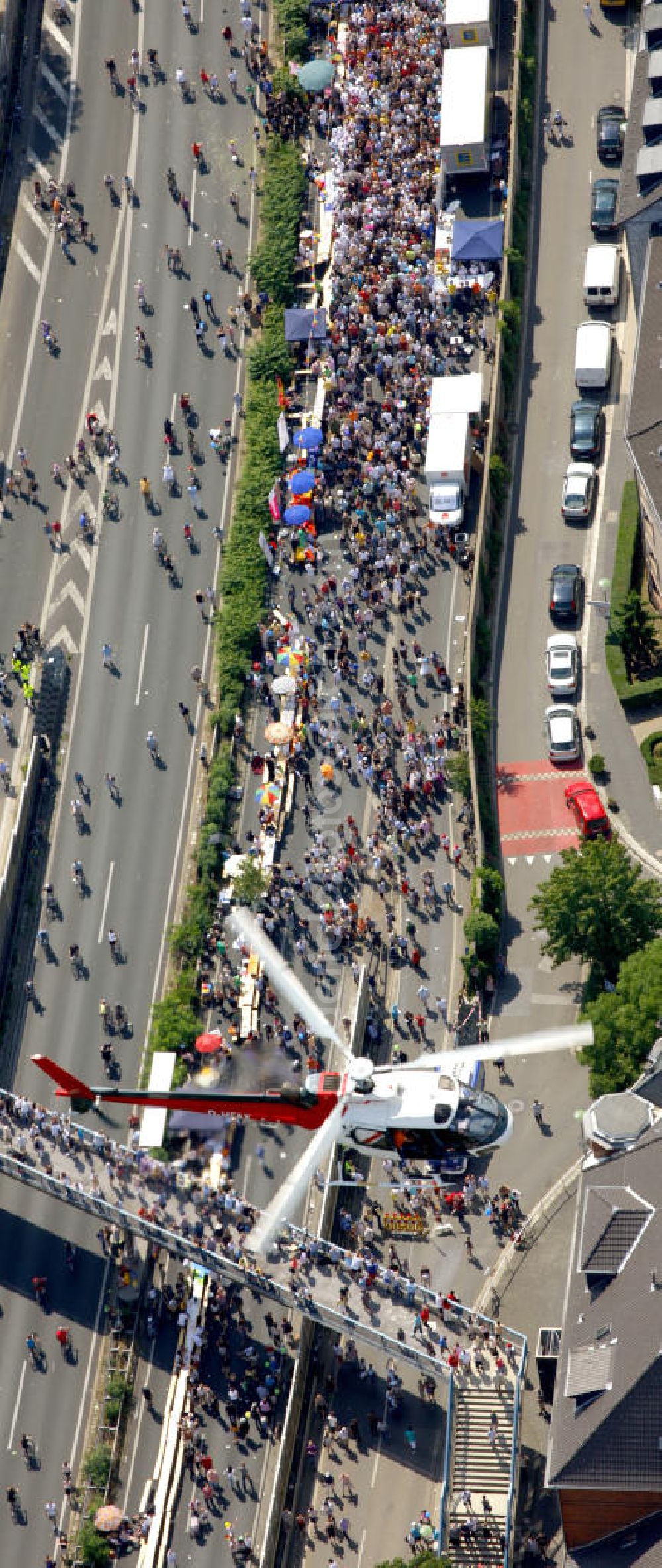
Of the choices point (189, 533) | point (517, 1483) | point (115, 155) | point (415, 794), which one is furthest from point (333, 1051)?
point (115, 155)

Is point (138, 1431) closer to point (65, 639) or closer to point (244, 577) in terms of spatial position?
point (65, 639)

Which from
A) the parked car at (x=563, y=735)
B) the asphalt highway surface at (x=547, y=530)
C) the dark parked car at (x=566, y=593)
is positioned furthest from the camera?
the dark parked car at (x=566, y=593)

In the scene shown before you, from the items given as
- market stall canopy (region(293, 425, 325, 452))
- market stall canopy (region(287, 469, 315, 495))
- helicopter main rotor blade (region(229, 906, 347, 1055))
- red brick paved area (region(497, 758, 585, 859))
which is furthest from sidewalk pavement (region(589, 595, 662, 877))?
helicopter main rotor blade (region(229, 906, 347, 1055))

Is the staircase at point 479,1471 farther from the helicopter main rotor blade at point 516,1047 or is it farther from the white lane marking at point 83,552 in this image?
the white lane marking at point 83,552

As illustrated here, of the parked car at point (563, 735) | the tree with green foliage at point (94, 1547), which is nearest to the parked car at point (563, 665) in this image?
the parked car at point (563, 735)

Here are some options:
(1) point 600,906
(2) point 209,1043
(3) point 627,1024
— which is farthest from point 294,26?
(3) point 627,1024
